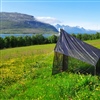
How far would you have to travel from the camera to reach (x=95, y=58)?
14.7 meters

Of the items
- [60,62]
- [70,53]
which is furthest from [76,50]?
[60,62]

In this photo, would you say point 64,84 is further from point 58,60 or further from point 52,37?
point 52,37

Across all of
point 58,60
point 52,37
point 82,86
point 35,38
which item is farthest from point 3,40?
point 82,86

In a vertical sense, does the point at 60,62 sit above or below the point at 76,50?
below

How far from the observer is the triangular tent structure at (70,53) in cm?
1462

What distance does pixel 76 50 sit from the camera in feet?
49.3

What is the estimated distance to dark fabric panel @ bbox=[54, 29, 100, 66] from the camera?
14.6m

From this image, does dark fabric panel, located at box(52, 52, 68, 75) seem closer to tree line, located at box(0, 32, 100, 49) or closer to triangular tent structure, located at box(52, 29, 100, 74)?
triangular tent structure, located at box(52, 29, 100, 74)

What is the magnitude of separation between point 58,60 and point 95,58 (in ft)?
9.41

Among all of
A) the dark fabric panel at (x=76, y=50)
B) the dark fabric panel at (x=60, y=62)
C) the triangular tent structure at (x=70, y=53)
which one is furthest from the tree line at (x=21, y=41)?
the dark fabric panel at (x=76, y=50)

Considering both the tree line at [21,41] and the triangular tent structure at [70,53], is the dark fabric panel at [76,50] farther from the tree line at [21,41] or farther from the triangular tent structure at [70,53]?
the tree line at [21,41]

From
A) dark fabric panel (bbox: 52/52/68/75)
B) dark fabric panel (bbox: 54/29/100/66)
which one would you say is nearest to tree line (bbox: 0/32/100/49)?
Answer: dark fabric panel (bbox: 52/52/68/75)

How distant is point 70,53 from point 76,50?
0.52 meters

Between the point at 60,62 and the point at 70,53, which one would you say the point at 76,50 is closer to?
the point at 70,53
